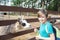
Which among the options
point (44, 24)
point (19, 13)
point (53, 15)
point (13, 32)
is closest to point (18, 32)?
point (13, 32)

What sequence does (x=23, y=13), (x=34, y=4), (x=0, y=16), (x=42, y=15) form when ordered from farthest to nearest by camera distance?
(x=34, y=4), (x=23, y=13), (x=0, y=16), (x=42, y=15)

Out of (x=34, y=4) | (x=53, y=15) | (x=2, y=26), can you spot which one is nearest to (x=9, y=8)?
(x=2, y=26)

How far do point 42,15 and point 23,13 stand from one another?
8.62 feet

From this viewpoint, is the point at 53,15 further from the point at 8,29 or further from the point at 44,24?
the point at 44,24

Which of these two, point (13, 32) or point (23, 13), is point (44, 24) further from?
point (23, 13)

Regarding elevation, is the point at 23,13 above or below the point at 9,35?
above

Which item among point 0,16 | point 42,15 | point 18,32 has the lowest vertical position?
point 18,32

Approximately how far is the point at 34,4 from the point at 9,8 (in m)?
5.45

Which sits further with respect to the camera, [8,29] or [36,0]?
[36,0]

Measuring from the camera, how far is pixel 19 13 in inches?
182

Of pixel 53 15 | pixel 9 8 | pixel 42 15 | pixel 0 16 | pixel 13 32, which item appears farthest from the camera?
pixel 53 15

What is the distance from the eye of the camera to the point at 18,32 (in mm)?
4387

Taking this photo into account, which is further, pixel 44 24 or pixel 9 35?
pixel 9 35

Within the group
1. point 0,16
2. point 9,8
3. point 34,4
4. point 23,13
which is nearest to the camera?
point 9,8
